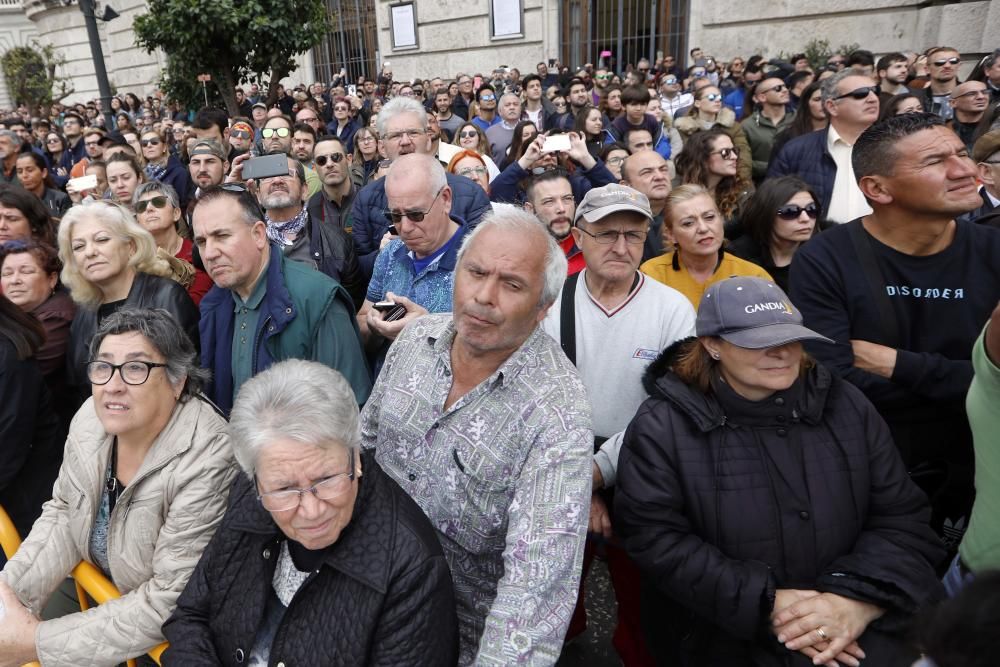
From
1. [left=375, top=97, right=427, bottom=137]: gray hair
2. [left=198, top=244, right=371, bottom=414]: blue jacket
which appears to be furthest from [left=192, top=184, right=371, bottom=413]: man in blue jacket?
[left=375, top=97, right=427, bottom=137]: gray hair

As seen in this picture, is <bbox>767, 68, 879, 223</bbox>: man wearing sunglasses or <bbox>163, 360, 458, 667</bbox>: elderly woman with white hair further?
<bbox>767, 68, 879, 223</bbox>: man wearing sunglasses

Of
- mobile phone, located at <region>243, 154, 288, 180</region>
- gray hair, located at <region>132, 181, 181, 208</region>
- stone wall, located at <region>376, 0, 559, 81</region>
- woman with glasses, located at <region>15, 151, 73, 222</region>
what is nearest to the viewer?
mobile phone, located at <region>243, 154, 288, 180</region>

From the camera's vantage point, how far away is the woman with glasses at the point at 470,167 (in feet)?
16.2

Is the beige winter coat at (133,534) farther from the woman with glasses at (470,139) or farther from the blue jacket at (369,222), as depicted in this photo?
the woman with glasses at (470,139)

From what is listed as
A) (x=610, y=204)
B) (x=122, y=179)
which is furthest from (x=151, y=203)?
(x=610, y=204)

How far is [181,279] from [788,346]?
3105mm

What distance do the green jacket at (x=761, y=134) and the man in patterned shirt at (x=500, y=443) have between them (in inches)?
192

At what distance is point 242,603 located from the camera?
1789 mm

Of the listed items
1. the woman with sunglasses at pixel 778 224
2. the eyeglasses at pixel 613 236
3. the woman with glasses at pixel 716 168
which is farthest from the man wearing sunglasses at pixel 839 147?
the eyeglasses at pixel 613 236

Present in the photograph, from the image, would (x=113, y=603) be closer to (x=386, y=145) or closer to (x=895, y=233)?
(x=895, y=233)

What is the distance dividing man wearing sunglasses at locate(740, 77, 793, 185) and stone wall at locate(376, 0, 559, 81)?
12.0 m

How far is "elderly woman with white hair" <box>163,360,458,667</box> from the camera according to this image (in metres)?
1.62

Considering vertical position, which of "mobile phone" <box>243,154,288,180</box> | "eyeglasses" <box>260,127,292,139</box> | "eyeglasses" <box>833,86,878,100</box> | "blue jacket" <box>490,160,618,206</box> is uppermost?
"eyeglasses" <box>833,86,878,100</box>

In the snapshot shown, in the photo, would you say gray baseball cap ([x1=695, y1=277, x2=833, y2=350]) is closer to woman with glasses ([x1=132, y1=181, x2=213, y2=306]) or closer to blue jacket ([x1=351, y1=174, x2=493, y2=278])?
blue jacket ([x1=351, y1=174, x2=493, y2=278])
